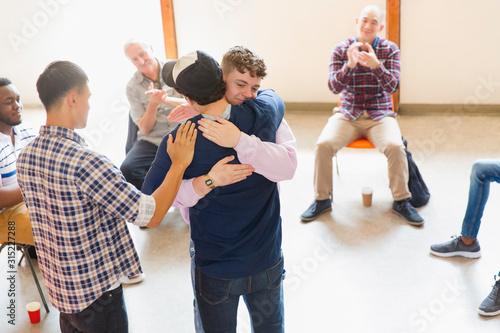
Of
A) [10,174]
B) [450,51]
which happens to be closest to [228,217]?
[10,174]

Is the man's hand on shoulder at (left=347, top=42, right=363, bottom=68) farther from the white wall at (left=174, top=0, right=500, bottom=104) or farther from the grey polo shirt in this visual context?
Result: the white wall at (left=174, top=0, right=500, bottom=104)

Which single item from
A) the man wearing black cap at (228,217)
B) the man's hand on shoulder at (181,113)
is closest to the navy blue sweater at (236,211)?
the man wearing black cap at (228,217)

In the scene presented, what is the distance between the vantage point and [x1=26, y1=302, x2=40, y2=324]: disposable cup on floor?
2.84m

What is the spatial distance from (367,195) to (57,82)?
2.55 metres

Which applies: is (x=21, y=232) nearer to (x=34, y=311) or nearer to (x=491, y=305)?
(x=34, y=311)

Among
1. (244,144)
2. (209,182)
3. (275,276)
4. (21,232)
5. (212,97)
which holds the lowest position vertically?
(21,232)

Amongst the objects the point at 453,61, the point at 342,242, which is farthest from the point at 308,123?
the point at 342,242

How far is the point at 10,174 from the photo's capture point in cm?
299

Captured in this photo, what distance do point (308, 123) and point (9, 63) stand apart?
3.52 meters

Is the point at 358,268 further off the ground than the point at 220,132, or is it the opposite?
the point at 220,132

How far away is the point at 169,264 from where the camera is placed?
334 cm

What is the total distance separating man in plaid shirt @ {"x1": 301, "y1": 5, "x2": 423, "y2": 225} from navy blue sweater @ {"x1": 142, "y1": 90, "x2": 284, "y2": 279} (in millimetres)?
1913

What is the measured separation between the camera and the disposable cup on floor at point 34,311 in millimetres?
2844

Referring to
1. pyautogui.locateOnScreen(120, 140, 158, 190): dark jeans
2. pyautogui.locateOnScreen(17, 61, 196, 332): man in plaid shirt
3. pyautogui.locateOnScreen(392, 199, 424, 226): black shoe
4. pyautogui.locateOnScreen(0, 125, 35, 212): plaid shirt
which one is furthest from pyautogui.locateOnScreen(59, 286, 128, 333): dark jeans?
pyautogui.locateOnScreen(392, 199, 424, 226): black shoe
